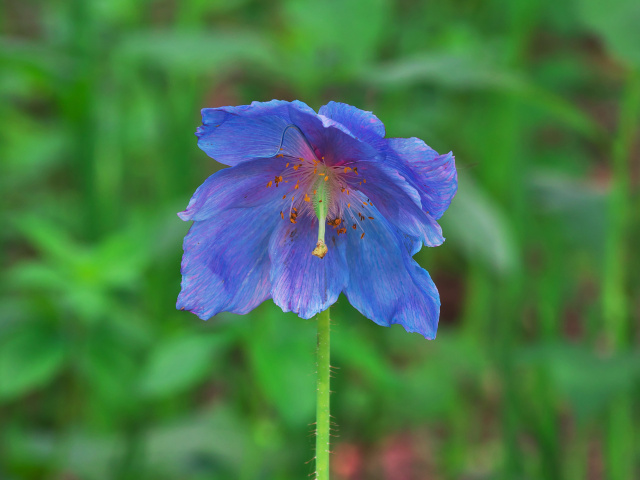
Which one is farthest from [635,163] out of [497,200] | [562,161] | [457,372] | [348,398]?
[348,398]

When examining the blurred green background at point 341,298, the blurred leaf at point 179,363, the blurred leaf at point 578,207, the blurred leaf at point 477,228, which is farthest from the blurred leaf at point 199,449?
the blurred leaf at point 578,207

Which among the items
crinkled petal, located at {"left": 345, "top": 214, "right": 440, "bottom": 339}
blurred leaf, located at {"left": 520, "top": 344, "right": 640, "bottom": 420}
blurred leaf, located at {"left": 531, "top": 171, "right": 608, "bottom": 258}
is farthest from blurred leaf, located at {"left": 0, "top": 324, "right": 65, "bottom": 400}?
blurred leaf, located at {"left": 531, "top": 171, "right": 608, "bottom": 258}

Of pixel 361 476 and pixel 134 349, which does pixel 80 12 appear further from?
pixel 361 476

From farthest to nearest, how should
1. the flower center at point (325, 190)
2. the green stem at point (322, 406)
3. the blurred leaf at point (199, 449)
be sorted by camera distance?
the blurred leaf at point (199, 449) → the flower center at point (325, 190) → the green stem at point (322, 406)

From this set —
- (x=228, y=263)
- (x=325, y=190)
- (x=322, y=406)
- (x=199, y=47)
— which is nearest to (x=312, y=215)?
(x=325, y=190)

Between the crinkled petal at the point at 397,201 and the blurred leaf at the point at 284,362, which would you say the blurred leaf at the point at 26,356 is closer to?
the blurred leaf at the point at 284,362

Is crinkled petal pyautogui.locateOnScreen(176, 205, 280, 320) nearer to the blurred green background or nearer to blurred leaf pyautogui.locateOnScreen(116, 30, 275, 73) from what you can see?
the blurred green background

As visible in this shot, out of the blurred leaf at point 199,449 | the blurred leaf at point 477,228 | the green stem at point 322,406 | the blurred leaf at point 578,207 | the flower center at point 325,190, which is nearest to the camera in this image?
the green stem at point 322,406
